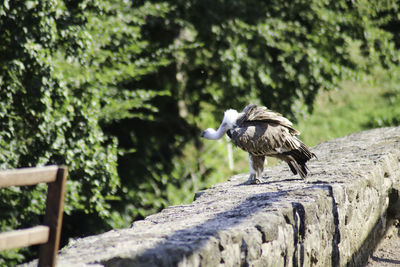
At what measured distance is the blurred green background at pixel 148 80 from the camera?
6.95m

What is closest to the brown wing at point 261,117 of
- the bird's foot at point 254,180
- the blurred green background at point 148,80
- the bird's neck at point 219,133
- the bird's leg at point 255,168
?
the bird's neck at point 219,133

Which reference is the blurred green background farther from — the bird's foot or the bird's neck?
the bird's foot

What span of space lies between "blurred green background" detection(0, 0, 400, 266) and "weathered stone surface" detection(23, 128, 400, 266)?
2.98m

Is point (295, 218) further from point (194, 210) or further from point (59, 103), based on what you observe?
point (59, 103)

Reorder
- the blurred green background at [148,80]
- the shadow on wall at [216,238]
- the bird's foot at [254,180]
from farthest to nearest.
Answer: the blurred green background at [148,80]
the bird's foot at [254,180]
the shadow on wall at [216,238]

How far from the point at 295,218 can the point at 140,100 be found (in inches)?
231

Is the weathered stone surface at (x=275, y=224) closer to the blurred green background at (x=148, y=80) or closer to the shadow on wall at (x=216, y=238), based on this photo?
the shadow on wall at (x=216, y=238)

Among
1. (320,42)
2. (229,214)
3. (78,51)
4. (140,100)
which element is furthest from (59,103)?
(320,42)

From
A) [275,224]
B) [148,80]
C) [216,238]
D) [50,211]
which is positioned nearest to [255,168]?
[275,224]

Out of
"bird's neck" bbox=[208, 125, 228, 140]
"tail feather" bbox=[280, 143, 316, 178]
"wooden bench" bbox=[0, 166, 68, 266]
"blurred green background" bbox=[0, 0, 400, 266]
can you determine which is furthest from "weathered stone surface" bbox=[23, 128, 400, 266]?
"blurred green background" bbox=[0, 0, 400, 266]

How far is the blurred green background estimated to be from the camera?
6.95 m

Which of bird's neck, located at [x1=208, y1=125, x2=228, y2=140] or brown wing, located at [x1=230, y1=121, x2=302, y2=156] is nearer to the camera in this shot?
brown wing, located at [x1=230, y1=121, x2=302, y2=156]

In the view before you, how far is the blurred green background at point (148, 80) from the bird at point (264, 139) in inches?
118

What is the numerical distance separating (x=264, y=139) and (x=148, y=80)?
6.41 metres
